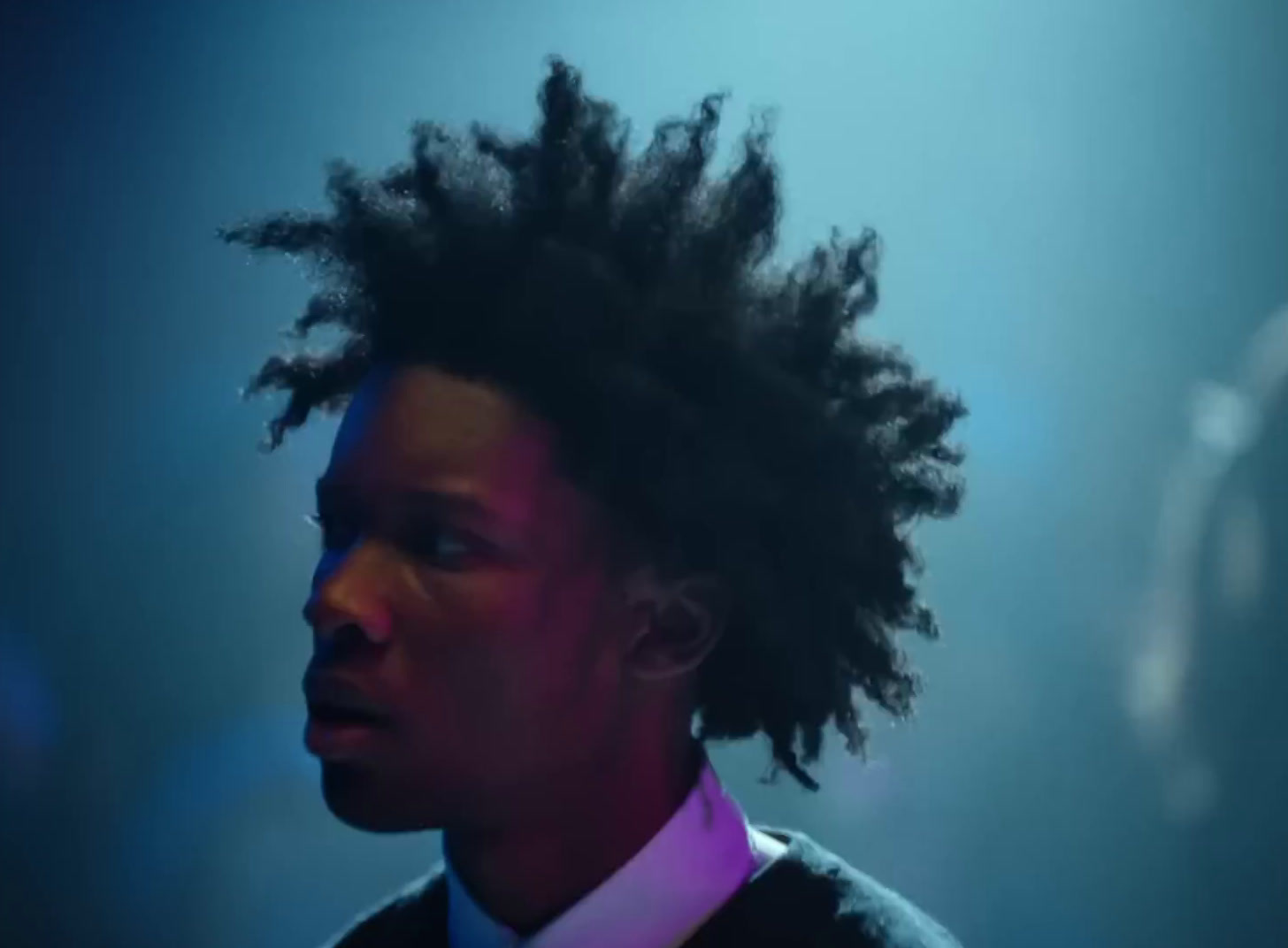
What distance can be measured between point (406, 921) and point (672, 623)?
0.90 feet

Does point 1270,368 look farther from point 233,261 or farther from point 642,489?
point 233,261

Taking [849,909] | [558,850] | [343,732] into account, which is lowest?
[849,909]

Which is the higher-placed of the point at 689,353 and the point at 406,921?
the point at 689,353

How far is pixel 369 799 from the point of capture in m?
0.59

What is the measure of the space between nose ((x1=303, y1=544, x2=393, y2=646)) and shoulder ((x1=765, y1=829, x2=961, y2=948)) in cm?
27

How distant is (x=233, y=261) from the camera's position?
1143 millimetres

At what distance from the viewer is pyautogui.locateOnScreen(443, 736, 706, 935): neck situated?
62 cm

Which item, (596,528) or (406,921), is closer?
(596,528)

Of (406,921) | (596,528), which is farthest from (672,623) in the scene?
(406,921)

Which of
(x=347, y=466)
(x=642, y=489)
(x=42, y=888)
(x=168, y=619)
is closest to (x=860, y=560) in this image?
(x=642, y=489)

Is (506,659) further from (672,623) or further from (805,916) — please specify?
(805,916)

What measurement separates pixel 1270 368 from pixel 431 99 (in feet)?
2.77

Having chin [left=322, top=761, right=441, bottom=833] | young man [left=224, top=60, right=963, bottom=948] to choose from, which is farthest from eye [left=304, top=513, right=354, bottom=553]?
chin [left=322, top=761, right=441, bottom=833]

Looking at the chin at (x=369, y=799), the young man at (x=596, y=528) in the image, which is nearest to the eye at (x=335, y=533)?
the young man at (x=596, y=528)
